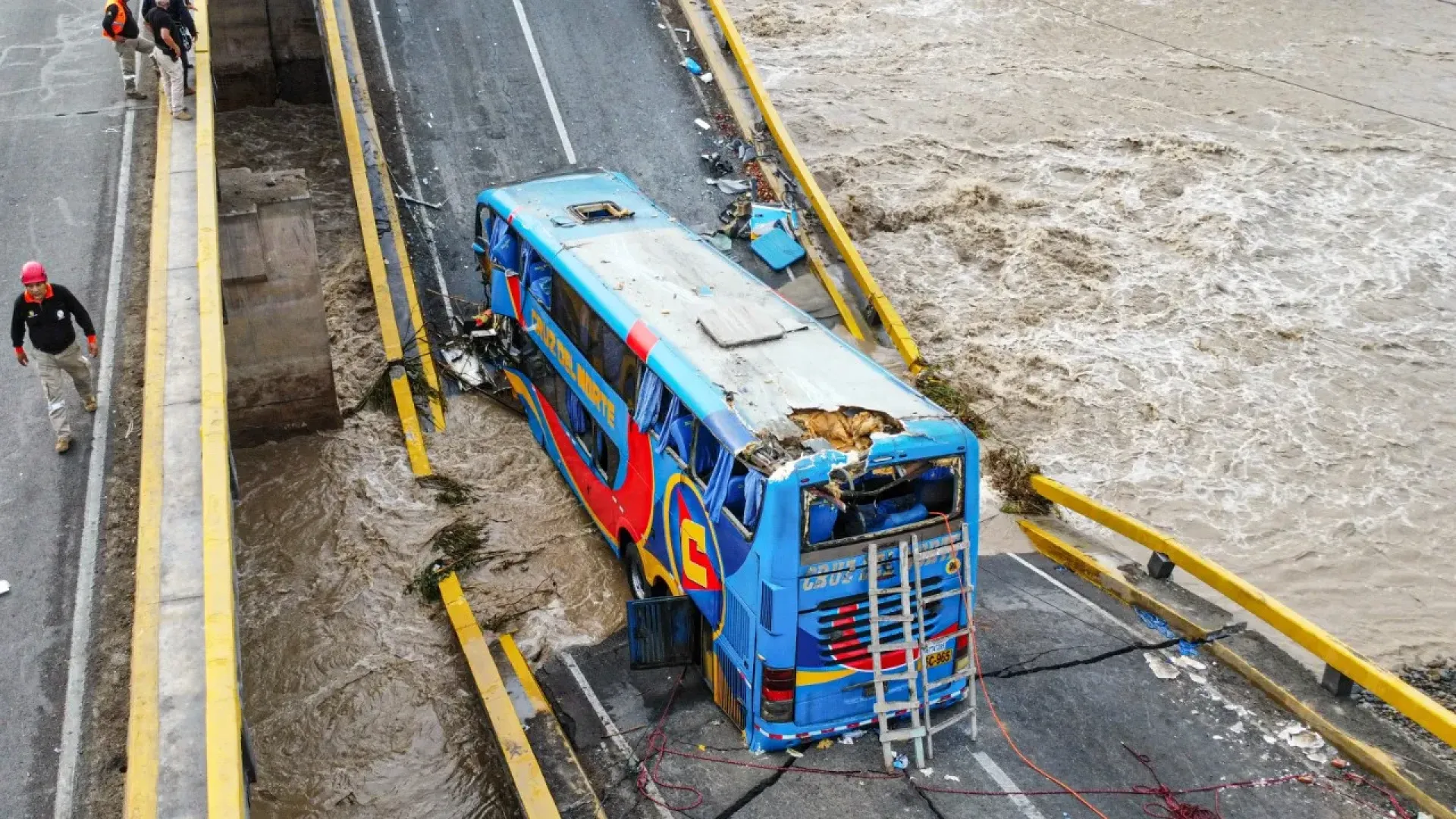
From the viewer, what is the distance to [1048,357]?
731 inches

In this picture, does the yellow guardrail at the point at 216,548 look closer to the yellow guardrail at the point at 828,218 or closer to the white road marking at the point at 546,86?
the white road marking at the point at 546,86

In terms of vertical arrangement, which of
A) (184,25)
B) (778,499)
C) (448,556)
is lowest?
(448,556)

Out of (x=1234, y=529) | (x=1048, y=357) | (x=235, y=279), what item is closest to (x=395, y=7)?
(x=235, y=279)

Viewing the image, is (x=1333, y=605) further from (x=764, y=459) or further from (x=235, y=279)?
(x=235, y=279)

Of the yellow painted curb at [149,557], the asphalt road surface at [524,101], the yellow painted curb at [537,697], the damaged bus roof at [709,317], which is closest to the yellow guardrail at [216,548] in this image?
the yellow painted curb at [149,557]

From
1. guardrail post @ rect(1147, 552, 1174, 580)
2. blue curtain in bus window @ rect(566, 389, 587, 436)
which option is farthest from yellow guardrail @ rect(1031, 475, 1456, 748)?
blue curtain in bus window @ rect(566, 389, 587, 436)

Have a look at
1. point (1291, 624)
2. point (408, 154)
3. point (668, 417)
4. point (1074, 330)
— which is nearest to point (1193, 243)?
point (1074, 330)

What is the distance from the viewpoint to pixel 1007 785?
29.7 ft

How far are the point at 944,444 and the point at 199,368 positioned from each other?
639cm

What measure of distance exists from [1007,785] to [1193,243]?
15516 mm

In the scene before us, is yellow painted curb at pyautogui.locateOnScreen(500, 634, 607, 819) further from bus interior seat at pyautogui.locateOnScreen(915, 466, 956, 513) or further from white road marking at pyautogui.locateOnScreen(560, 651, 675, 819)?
bus interior seat at pyautogui.locateOnScreen(915, 466, 956, 513)

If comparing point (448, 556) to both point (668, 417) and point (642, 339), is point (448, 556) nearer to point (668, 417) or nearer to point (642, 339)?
point (642, 339)

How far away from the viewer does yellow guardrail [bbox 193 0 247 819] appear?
6.76 meters

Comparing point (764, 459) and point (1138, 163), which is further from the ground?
point (764, 459)
